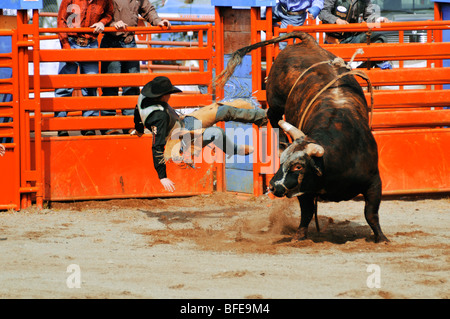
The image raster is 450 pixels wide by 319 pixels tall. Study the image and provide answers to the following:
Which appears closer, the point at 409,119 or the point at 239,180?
the point at 409,119

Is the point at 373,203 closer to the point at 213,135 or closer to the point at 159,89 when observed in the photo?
the point at 213,135

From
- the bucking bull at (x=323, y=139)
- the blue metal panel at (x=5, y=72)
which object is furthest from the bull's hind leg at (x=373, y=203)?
the blue metal panel at (x=5, y=72)

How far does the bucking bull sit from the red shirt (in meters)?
2.04

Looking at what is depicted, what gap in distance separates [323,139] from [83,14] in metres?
3.95

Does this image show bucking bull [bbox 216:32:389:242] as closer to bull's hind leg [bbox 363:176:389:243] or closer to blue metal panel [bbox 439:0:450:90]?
bull's hind leg [bbox 363:176:389:243]

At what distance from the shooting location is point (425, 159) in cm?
874

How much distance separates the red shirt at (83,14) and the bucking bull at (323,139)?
6.68ft

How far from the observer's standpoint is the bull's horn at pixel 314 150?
5759mm

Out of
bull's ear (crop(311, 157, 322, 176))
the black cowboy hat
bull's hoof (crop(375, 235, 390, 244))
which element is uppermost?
the black cowboy hat

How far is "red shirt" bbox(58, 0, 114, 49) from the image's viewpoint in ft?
28.5

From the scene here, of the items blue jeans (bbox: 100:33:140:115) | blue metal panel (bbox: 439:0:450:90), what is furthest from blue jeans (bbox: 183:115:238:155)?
blue metal panel (bbox: 439:0:450:90)

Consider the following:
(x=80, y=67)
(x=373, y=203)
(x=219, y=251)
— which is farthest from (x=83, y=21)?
(x=373, y=203)

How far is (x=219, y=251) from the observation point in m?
6.33

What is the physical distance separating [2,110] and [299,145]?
3.89 m
